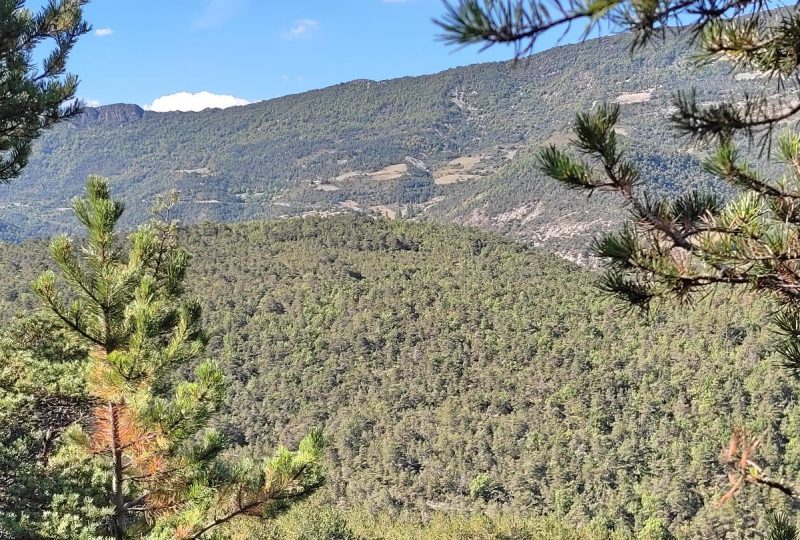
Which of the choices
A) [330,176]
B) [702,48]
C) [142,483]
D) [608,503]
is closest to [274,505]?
[142,483]

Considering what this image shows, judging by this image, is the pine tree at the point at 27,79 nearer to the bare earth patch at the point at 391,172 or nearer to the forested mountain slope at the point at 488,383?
the forested mountain slope at the point at 488,383

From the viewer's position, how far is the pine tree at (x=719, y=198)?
1.87 m

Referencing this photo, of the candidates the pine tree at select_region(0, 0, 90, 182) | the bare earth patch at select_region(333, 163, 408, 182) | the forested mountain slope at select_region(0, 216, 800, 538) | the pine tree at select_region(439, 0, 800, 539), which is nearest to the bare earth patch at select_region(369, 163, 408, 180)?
the bare earth patch at select_region(333, 163, 408, 182)

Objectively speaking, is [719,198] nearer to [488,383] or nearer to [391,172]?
[488,383]

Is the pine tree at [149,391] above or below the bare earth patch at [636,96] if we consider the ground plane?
below

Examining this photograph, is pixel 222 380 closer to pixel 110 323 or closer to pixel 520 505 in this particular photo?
pixel 110 323

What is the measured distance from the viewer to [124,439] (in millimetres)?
4391

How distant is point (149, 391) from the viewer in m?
4.20

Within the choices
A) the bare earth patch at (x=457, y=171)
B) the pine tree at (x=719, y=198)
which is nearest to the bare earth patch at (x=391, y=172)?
the bare earth patch at (x=457, y=171)

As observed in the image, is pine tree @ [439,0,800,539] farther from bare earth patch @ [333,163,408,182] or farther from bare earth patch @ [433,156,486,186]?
bare earth patch @ [333,163,408,182]

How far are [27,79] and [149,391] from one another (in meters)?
2.64

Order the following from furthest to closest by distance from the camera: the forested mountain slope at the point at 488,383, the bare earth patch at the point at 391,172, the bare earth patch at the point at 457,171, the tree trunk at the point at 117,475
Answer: the bare earth patch at the point at 391,172 < the bare earth patch at the point at 457,171 < the forested mountain slope at the point at 488,383 < the tree trunk at the point at 117,475

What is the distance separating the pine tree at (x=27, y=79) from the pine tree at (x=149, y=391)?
1.12 metres

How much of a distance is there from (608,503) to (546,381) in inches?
383
